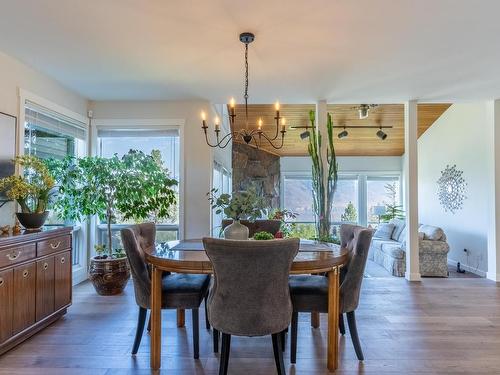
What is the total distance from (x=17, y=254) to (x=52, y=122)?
193 centimetres

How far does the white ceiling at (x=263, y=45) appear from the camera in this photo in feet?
7.83

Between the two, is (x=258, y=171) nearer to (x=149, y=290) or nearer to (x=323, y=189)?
(x=323, y=189)

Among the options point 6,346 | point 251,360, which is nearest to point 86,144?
point 6,346

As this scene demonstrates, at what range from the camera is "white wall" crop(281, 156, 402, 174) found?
873 centimetres

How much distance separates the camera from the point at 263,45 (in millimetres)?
2957

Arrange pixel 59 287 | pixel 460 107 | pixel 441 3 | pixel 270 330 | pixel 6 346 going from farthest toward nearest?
pixel 460 107, pixel 59 287, pixel 6 346, pixel 441 3, pixel 270 330

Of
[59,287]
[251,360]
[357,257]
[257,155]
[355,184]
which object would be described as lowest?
[251,360]

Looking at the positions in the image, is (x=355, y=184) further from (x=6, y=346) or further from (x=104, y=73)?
(x=6, y=346)

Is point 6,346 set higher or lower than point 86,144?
lower

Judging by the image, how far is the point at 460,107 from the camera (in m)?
6.23

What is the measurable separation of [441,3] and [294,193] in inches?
267

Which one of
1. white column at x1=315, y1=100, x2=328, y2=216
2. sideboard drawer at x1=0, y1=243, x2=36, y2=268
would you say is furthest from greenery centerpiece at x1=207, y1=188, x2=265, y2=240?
white column at x1=315, y1=100, x2=328, y2=216

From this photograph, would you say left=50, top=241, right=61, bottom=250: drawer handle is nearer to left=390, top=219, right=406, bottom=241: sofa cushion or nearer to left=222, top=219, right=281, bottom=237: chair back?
left=222, top=219, right=281, bottom=237: chair back

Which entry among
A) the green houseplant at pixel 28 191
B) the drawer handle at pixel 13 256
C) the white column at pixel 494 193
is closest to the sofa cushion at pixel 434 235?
the white column at pixel 494 193
